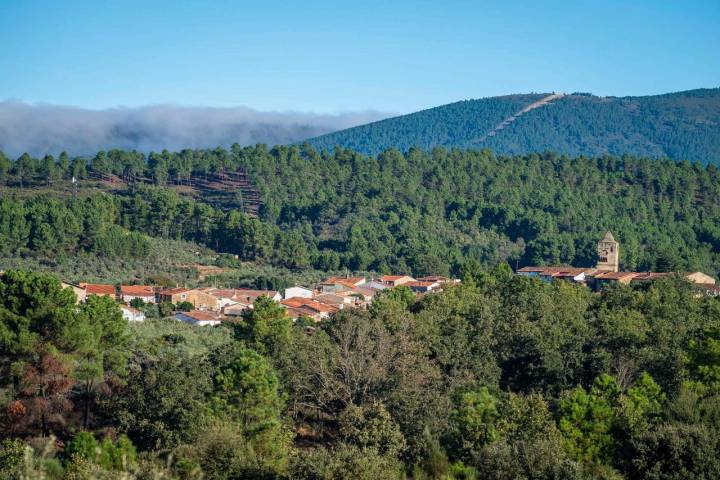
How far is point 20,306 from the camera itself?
1025 inches

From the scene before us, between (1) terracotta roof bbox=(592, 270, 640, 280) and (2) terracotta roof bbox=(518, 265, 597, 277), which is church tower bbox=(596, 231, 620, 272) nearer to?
(2) terracotta roof bbox=(518, 265, 597, 277)

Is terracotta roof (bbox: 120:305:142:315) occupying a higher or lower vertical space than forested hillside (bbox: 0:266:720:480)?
lower

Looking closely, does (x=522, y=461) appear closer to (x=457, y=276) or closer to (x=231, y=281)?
(x=231, y=281)

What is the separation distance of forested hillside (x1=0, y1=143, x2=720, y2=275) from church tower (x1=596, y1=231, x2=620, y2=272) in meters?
2.46

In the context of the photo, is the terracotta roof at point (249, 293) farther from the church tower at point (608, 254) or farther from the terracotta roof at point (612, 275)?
the church tower at point (608, 254)

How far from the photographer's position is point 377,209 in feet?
256

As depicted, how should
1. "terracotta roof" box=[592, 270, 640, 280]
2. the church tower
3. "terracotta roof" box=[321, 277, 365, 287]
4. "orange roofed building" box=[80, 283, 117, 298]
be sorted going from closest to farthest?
"orange roofed building" box=[80, 283, 117, 298], "terracotta roof" box=[321, 277, 365, 287], "terracotta roof" box=[592, 270, 640, 280], the church tower

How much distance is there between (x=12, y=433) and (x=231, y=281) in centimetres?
3517

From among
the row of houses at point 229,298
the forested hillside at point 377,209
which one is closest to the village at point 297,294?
the row of houses at point 229,298

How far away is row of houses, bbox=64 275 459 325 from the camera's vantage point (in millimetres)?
42688

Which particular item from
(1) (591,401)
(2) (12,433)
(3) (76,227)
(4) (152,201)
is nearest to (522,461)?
(1) (591,401)

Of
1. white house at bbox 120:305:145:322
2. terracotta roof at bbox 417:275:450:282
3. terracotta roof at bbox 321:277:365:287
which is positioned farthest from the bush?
terracotta roof at bbox 417:275:450:282

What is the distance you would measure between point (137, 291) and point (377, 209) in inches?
1288

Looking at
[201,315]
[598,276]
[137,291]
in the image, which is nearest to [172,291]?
[137,291]
